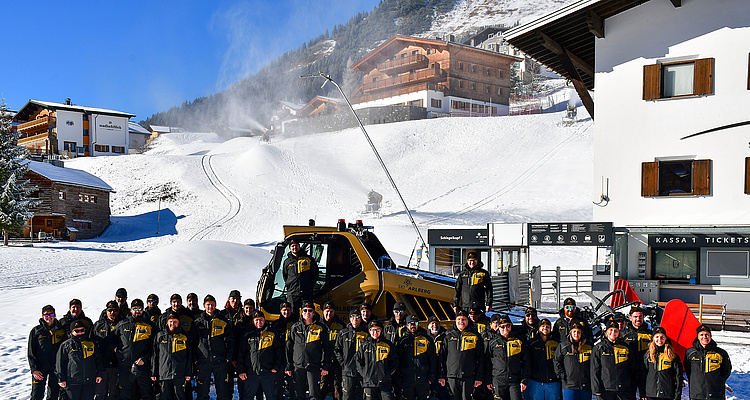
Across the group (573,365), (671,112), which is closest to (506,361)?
(573,365)

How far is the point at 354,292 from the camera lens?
9750mm

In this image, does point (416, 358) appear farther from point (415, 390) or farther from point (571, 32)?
point (571, 32)

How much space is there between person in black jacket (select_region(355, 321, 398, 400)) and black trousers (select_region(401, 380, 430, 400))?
0.70ft

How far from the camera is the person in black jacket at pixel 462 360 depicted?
25.6 ft

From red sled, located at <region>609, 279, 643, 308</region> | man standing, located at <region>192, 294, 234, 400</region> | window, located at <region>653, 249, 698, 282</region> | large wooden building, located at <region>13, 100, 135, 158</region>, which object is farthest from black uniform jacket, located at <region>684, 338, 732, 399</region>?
large wooden building, located at <region>13, 100, 135, 158</region>

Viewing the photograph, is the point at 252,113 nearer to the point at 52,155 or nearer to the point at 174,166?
the point at 52,155

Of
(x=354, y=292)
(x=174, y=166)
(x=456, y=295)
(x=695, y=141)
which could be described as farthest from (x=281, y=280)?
(x=174, y=166)

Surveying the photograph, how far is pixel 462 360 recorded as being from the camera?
25.6 ft

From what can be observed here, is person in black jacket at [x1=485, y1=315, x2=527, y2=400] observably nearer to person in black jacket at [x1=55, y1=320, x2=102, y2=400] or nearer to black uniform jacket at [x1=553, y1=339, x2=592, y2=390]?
black uniform jacket at [x1=553, y1=339, x2=592, y2=390]

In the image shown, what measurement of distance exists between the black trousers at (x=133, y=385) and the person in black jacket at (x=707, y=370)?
23.8 ft

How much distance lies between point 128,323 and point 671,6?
17141 mm

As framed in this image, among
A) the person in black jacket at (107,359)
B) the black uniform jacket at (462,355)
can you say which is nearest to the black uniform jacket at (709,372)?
the black uniform jacket at (462,355)

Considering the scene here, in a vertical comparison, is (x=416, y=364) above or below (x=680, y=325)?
below

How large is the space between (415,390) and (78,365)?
14.9 ft
